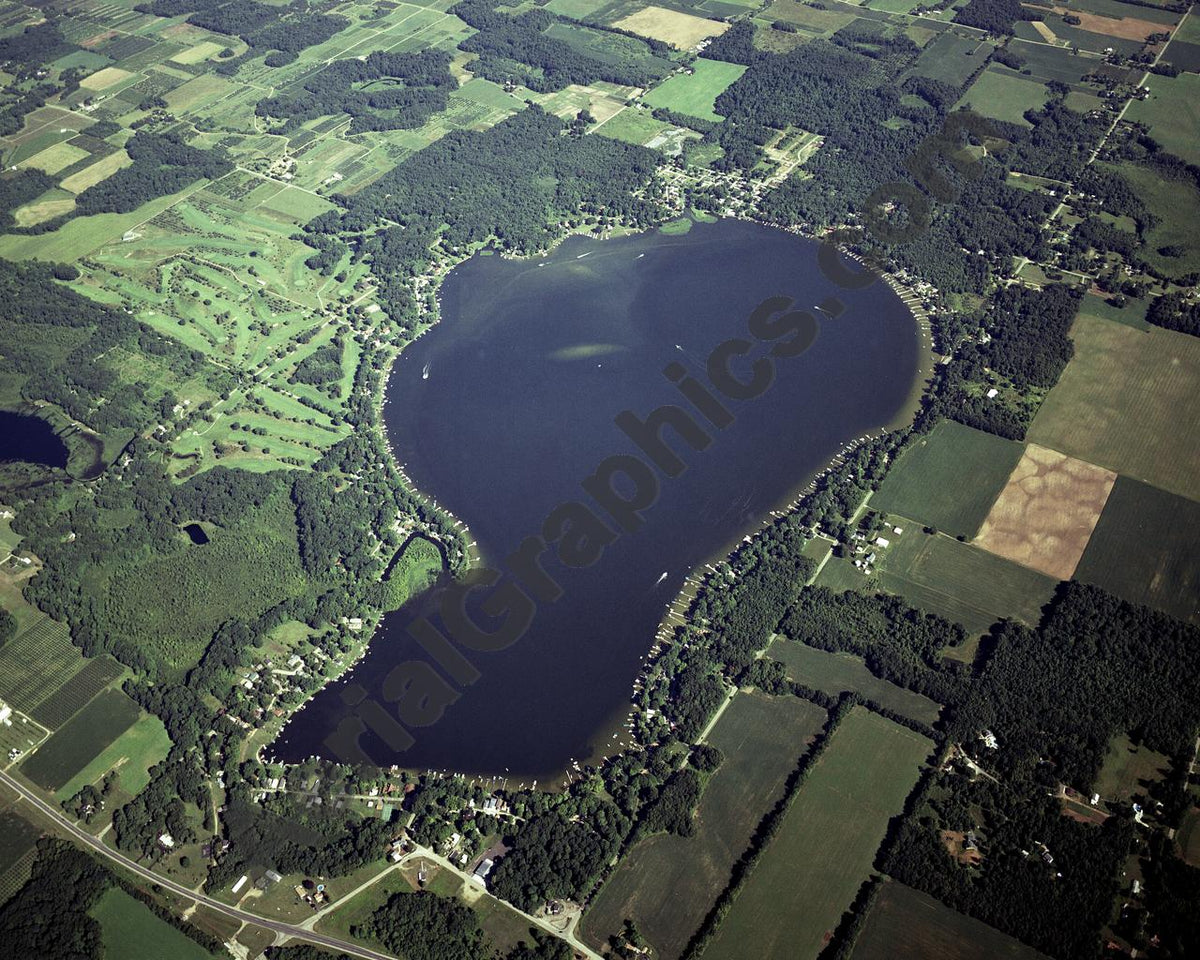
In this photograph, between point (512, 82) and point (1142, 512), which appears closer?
point (1142, 512)

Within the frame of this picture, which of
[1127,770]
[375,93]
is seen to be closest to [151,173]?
[375,93]

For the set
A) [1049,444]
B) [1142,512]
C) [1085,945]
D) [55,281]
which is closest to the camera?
[1085,945]

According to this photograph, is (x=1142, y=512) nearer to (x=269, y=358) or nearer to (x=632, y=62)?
(x=269, y=358)

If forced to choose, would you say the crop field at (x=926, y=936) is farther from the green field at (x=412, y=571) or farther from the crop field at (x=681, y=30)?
the crop field at (x=681, y=30)

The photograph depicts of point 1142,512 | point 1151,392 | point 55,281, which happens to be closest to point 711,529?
point 1142,512

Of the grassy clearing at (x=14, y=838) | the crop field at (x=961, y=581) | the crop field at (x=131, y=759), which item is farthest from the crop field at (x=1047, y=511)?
the grassy clearing at (x=14, y=838)

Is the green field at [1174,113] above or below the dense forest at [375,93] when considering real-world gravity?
below

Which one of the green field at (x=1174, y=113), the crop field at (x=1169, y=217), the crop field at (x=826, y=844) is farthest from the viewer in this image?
the green field at (x=1174, y=113)
